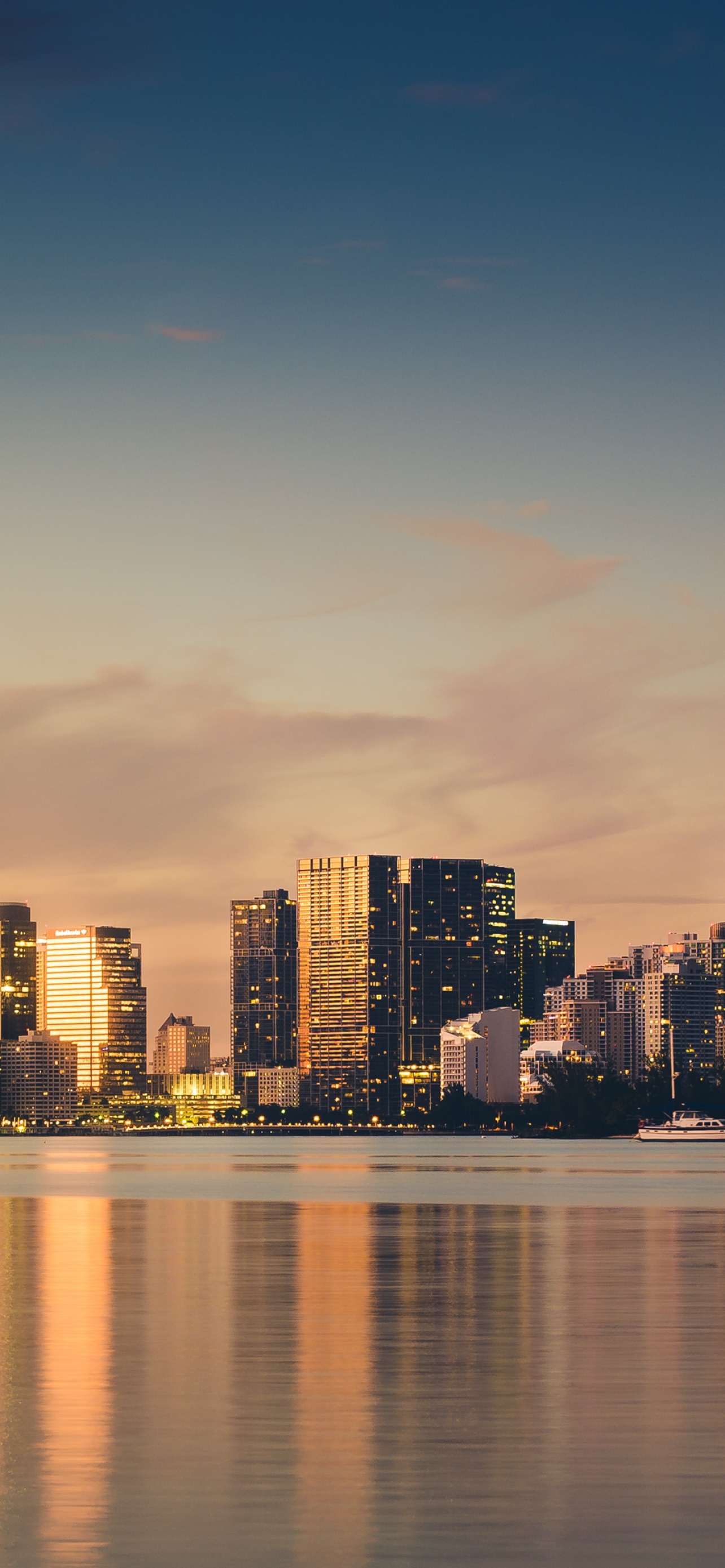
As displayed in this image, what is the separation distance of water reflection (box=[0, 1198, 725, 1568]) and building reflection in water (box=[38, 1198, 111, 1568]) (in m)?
0.07

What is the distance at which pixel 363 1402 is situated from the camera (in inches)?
1374

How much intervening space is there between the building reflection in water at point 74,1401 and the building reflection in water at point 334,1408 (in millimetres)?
2296

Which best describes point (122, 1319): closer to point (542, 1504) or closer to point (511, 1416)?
point (511, 1416)

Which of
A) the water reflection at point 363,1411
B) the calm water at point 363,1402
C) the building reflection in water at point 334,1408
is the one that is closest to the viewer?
the water reflection at point 363,1411

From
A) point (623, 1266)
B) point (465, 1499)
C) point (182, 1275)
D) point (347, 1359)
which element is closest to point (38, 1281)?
point (182, 1275)

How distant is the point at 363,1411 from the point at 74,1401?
463 centimetres

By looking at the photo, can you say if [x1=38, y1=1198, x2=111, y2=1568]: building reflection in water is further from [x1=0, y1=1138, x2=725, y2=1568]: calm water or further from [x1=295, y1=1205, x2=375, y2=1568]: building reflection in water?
[x1=295, y1=1205, x2=375, y2=1568]: building reflection in water

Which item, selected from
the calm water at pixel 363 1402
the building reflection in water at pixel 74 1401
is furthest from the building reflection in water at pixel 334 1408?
the building reflection in water at pixel 74 1401

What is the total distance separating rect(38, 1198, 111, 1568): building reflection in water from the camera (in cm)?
2398

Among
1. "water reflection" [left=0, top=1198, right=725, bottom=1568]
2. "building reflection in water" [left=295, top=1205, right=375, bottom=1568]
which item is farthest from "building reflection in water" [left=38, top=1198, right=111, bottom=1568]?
"building reflection in water" [left=295, top=1205, right=375, bottom=1568]

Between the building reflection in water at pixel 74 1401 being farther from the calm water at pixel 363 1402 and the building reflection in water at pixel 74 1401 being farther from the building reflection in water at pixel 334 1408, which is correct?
the building reflection in water at pixel 334 1408

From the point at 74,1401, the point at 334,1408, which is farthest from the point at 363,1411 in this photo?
the point at 74,1401

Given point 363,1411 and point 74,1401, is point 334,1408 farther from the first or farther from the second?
point 74,1401

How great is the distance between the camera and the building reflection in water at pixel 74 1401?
24.0 metres
